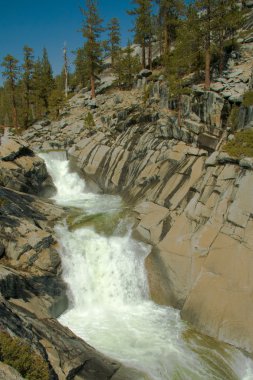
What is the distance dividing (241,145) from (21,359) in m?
20.7

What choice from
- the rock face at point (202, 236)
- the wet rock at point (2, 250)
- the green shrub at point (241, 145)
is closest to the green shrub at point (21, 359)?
the wet rock at point (2, 250)

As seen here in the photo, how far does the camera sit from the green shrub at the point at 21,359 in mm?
10227

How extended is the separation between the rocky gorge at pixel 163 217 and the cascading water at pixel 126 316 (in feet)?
2.75

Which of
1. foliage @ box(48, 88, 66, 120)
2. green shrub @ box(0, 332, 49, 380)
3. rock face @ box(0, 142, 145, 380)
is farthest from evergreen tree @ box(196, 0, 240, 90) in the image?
green shrub @ box(0, 332, 49, 380)

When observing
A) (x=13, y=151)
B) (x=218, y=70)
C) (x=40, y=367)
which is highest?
(x=218, y=70)

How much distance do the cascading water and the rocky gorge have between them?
0.84m

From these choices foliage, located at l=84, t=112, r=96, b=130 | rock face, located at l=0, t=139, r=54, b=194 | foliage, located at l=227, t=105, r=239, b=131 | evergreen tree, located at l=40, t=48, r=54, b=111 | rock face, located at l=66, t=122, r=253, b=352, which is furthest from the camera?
evergreen tree, located at l=40, t=48, r=54, b=111

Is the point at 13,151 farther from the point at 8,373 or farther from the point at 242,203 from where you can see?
the point at 8,373

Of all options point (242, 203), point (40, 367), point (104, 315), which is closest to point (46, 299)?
point (104, 315)

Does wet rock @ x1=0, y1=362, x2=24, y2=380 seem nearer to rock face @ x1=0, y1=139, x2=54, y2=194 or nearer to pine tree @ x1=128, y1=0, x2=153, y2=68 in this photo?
rock face @ x1=0, y1=139, x2=54, y2=194

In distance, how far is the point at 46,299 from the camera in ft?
66.7

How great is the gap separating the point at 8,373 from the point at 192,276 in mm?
15199

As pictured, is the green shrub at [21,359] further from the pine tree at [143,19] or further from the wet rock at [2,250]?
the pine tree at [143,19]

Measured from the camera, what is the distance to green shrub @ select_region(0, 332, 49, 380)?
33.6 ft
